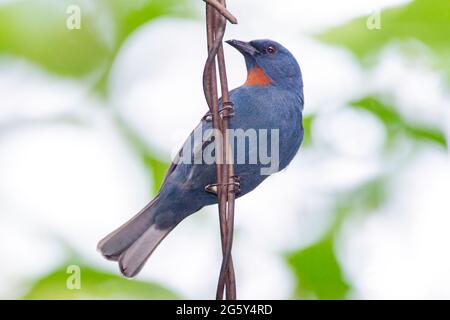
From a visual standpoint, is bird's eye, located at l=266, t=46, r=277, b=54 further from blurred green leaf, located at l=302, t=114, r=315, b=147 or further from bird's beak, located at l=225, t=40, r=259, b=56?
blurred green leaf, located at l=302, t=114, r=315, b=147

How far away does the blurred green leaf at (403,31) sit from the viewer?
448 centimetres

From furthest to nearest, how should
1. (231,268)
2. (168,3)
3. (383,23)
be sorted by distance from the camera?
(168,3)
(383,23)
(231,268)

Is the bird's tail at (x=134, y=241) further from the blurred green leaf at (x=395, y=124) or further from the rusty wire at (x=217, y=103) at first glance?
the rusty wire at (x=217, y=103)

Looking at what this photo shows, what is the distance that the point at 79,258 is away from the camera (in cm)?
491

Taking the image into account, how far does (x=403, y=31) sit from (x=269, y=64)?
0.99 meters

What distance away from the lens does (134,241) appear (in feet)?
16.4

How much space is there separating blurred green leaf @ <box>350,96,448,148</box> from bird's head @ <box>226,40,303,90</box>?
1.70ft
